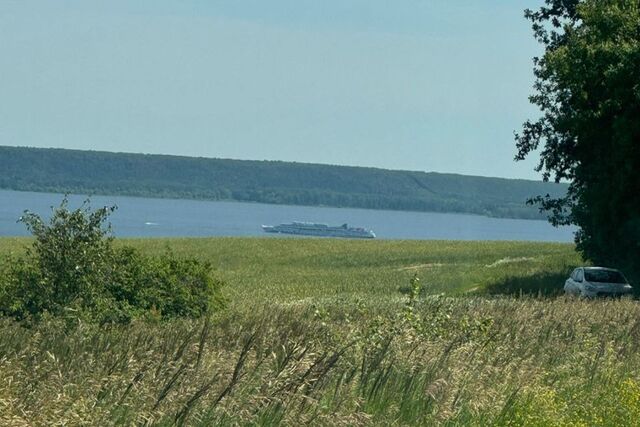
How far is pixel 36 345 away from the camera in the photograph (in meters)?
12.4

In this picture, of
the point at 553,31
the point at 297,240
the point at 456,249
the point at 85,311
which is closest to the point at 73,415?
the point at 85,311

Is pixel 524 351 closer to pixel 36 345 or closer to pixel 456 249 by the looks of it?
pixel 36 345

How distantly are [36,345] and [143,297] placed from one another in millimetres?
10689

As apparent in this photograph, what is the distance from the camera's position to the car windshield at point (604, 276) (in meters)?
43.6

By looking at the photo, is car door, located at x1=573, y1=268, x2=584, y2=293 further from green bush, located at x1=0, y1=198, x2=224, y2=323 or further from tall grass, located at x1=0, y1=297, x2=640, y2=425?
tall grass, located at x1=0, y1=297, x2=640, y2=425

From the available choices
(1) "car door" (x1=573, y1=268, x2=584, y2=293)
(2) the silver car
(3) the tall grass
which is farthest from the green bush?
(1) "car door" (x1=573, y1=268, x2=584, y2=293)

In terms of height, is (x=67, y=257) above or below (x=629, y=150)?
below

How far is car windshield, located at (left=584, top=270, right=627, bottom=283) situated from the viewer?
143 feet

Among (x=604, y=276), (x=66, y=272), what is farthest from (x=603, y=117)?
(x=66, y=272)

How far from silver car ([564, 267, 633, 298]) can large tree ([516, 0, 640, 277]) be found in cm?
265

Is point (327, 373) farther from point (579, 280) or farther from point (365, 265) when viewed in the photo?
point (365, 265)

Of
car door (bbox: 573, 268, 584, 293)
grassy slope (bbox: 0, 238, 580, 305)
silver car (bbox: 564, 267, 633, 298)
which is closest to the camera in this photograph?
silver car (bbox: 564, 267, 633, 298)

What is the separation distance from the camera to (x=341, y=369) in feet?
40.5

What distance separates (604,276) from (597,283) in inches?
41.9
